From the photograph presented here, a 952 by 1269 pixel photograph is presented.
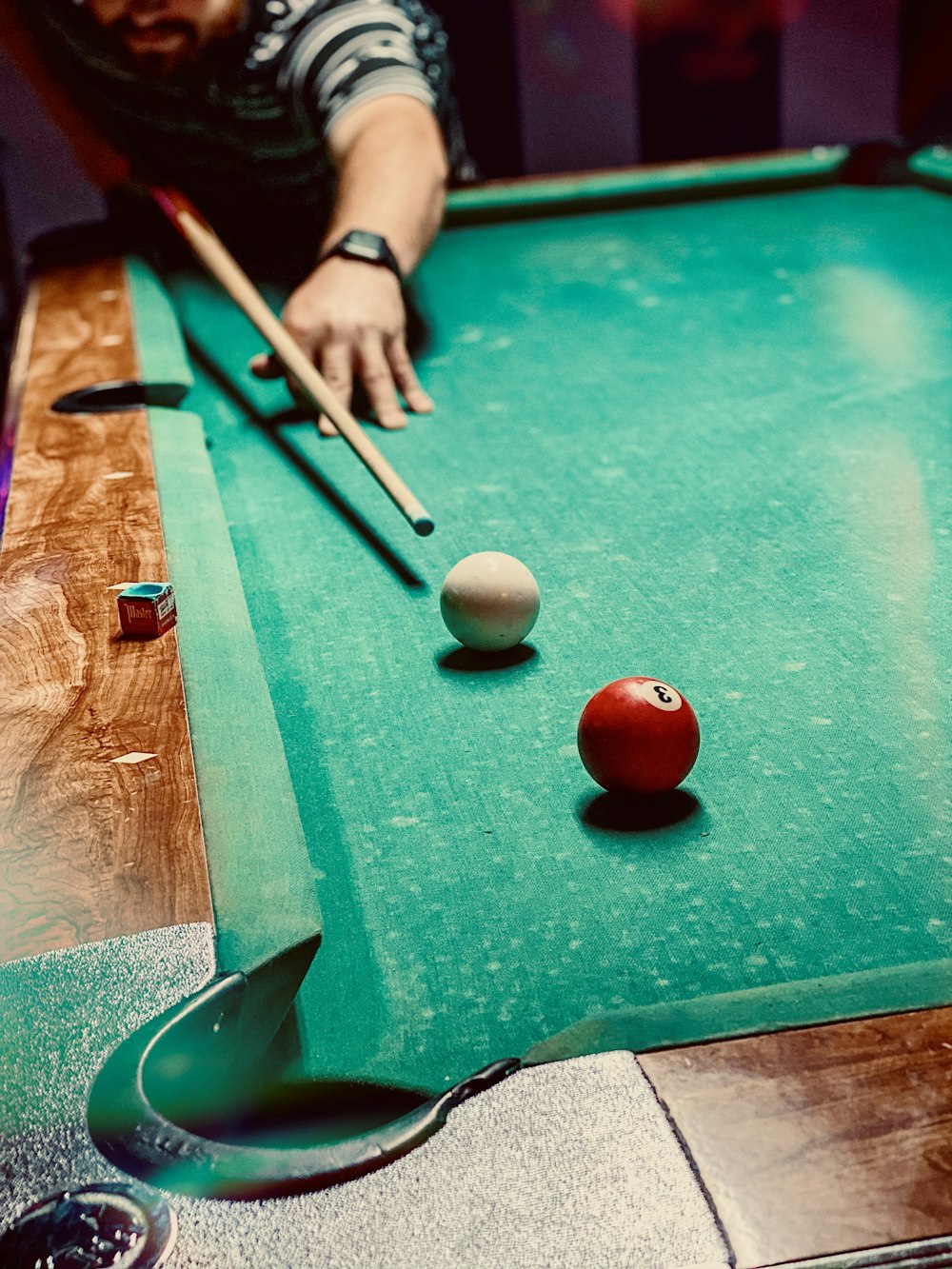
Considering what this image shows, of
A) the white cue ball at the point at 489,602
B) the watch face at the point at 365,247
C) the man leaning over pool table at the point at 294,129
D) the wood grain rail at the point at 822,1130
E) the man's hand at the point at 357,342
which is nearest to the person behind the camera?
the wood grain rail at the point at 822,1130

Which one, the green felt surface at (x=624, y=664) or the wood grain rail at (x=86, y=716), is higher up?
the wood grain rail at (x=86, y=716)

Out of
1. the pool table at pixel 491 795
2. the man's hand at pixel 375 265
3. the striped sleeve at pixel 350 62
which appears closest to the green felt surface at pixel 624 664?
the pool table at pixel 491 795

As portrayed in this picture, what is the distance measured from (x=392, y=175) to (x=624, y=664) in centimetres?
189

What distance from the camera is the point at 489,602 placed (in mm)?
1423

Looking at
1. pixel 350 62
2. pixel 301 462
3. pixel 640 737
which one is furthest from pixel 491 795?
pixel 350 62

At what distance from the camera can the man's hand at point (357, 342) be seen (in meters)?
2.34

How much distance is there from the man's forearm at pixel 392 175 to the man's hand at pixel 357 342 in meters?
0.25

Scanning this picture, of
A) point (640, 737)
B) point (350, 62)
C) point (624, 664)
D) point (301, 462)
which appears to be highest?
point (350, 62)

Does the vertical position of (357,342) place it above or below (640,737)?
below

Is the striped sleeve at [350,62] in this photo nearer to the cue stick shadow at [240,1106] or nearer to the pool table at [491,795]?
the pool table at [491,795]

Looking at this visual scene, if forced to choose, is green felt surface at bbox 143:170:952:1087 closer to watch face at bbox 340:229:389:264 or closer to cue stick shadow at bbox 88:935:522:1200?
cue stick shadow at bbox 88:935:522:1200

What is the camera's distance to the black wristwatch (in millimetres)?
2609

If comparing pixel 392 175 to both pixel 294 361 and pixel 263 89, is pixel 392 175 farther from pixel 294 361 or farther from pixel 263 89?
pixel 294 361

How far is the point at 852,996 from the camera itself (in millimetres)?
847
